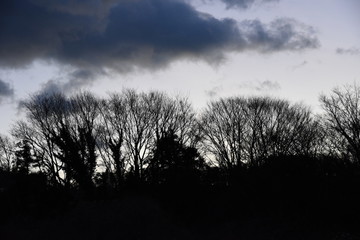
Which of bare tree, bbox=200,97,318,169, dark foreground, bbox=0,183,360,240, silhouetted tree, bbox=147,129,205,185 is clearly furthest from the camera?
bare tree, bbox=200,97,318,169

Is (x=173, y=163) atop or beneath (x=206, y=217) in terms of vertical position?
atop

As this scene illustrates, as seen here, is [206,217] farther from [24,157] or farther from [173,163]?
[24,157]

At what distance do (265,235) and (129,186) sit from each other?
70.3 ft

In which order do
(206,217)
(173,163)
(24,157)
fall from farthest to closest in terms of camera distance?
(24,157), (173,163), (206,217)

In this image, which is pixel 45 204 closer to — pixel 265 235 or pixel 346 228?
pixel 265 235

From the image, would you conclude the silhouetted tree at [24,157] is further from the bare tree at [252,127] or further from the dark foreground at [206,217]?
the bare tree at [252,127]

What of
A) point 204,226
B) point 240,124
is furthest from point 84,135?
point 204,226

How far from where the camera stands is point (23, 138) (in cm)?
3469

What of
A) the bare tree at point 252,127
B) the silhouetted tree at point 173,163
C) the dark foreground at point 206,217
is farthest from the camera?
the bare tree at point 252,127

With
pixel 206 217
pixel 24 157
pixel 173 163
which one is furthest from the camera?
pixel 24 157

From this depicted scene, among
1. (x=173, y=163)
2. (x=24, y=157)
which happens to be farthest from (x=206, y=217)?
(x=24, y=157)

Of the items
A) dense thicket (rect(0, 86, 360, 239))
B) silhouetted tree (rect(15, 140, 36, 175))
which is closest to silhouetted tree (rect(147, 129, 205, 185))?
dense thicket (rect(0, 86, 360, 239))

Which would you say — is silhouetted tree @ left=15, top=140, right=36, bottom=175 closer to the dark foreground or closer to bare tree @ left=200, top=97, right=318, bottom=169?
the dark foreground

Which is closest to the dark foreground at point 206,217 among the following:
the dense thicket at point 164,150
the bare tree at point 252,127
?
the dense thicket at point 164,150
